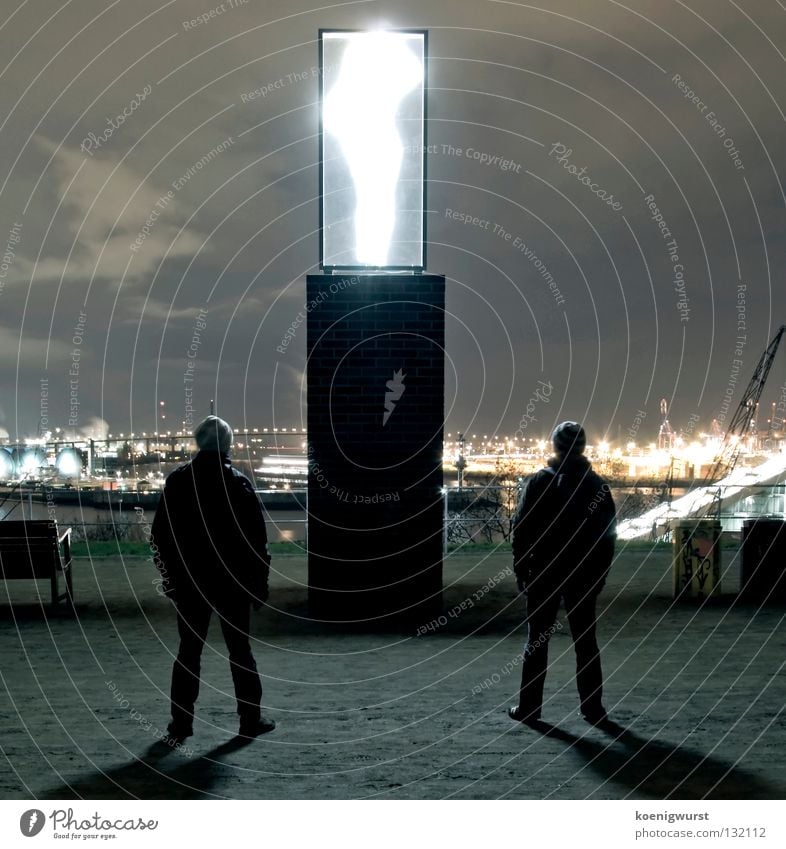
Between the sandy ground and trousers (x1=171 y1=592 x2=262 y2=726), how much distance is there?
8.3 inches

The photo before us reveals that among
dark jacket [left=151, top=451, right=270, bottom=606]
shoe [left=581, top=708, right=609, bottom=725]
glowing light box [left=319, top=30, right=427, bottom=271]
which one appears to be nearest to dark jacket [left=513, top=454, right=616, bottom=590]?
shoe [left=581, top=708, right=609, bottom=725]

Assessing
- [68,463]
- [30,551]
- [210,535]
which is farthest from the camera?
[68,463]

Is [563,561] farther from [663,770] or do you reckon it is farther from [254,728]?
[254,728]

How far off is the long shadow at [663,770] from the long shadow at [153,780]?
6.78 feet

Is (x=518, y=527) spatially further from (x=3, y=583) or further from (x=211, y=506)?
(x=3, y=583)

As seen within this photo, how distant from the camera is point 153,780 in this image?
475 centimetres

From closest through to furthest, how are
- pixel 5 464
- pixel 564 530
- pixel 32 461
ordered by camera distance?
pixel 564 530, pixel 5 464, pixel 32 461

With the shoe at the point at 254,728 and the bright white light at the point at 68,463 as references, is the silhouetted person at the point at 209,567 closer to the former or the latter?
the shoe at the point at 254,728

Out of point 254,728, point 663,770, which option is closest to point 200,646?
point 254,728

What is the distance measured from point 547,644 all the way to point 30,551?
5.91 metres

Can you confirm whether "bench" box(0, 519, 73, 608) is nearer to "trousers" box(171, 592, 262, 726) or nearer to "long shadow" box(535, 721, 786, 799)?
"trousers" box(171, 592, 262, 726)

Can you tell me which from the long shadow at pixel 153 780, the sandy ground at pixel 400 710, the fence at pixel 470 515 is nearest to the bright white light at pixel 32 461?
the fence at pixel 470 515

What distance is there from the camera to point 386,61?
356 inches

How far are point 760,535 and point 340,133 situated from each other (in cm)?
664
